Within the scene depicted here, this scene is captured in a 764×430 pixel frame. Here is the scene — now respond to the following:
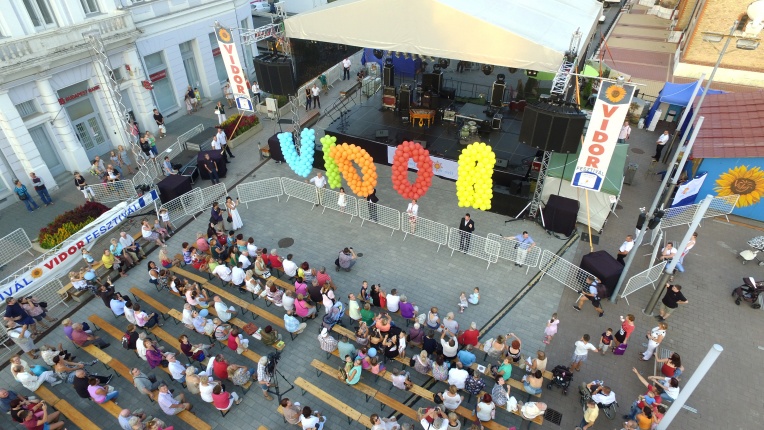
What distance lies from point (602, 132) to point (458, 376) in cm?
779

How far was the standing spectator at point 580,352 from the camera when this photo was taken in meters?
10.1

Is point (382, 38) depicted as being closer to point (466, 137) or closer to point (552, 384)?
point (466, 137)

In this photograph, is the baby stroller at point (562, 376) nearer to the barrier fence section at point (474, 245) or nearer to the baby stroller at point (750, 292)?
the barrier fence section at point (474, 245)

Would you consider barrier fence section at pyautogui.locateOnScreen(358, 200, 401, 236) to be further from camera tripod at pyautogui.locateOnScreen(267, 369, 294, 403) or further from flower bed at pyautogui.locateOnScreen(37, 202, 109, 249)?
flower bed at pyautogui.locateOnScreen(37, 202, 109, 249)

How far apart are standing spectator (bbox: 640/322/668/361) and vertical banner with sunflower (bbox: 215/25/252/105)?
1527 cm

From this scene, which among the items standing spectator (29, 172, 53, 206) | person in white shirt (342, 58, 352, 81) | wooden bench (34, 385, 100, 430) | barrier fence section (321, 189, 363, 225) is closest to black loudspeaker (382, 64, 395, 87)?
person in white shirt (342, 58, 352, 81)

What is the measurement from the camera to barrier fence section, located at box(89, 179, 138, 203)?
17.0 meters

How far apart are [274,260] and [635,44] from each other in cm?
3446

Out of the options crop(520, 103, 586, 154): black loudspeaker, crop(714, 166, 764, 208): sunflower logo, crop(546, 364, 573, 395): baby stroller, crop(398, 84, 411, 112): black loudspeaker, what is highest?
crop(520, 103, 586, 154): black loudspeaker

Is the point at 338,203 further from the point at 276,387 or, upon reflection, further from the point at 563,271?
the point at 563,271

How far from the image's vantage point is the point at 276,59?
16.1m

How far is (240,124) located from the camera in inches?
830

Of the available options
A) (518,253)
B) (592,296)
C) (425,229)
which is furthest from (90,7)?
(592,296)

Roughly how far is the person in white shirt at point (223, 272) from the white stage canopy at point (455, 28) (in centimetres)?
922
